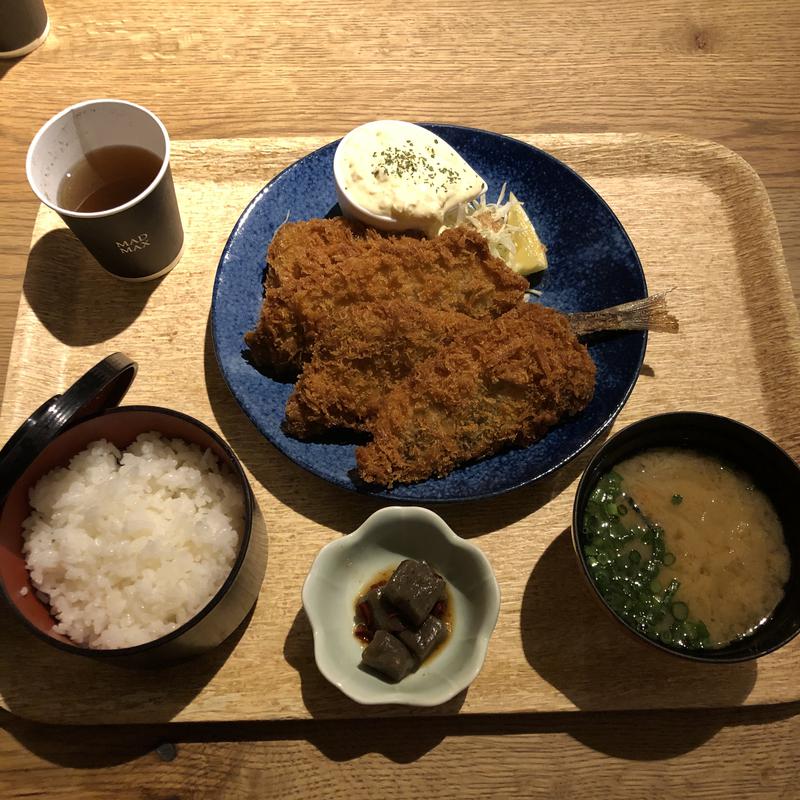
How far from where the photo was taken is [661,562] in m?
1.92

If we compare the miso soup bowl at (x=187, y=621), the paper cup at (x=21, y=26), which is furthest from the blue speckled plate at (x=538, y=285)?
the paper cup at (x=21, y=26)

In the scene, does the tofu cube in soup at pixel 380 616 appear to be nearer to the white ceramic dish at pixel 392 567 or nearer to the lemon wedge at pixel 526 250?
the white ceramic dish at pixel 392 567

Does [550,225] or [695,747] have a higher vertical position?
[550,225]

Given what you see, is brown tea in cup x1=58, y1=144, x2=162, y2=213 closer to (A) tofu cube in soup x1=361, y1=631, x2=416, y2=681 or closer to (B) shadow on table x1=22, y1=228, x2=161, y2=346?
(B) shadow on table x1=22, y1=228, x2=161, y2=346

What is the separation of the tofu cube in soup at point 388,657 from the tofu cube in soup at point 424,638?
18 millimetres

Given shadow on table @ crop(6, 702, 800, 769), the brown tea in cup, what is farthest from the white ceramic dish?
the brown tea in cup

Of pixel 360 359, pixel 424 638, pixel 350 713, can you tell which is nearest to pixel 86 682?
pixel 350 713

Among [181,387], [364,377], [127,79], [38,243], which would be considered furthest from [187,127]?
[364,377]

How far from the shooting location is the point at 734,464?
6.57 feet

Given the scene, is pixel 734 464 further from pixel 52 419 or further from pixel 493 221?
pixel 52 419

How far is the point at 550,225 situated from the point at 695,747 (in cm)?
183

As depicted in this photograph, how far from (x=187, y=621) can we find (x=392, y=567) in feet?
1.97

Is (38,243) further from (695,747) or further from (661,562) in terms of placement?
(695,747)

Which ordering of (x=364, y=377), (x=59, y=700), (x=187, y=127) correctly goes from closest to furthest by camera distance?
(x=59, y=700), (x=364, y=377), (x=187, y=127)
